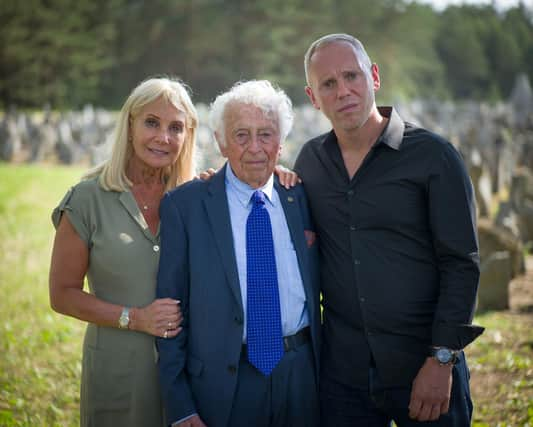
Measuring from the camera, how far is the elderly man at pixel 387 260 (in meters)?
2.92

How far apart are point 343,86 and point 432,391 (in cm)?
172

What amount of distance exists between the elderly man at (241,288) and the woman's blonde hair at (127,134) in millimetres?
297

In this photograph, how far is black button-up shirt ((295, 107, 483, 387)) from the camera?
115 inches

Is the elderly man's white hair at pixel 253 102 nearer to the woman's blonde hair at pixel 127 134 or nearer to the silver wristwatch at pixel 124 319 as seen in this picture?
the woman's blonde hair at pixel 127 134

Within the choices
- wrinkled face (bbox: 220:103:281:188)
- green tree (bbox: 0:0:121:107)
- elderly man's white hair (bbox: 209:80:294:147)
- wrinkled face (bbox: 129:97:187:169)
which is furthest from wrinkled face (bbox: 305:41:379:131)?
green tree (bbox: 0:0:121:107)

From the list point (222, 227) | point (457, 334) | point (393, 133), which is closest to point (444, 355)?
point (457, 334)

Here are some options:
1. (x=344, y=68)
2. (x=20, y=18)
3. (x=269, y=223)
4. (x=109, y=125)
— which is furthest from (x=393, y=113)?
(x=20, y=18)

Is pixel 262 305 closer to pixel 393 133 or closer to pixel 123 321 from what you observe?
pixel 123 321

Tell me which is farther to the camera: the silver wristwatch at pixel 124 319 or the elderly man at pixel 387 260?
the silver wristwatch at pixel 124 319

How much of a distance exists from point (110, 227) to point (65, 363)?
3616 millimetres

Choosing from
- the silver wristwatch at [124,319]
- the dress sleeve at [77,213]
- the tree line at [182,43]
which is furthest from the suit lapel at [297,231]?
the tree line at [182,43]

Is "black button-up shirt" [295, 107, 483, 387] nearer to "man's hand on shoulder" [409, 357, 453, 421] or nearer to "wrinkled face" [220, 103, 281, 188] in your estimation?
"man's hand on shoulder" [409, 357, 453, 421]

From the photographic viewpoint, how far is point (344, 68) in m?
3.17

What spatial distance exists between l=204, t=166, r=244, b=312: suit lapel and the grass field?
9.13 feet
